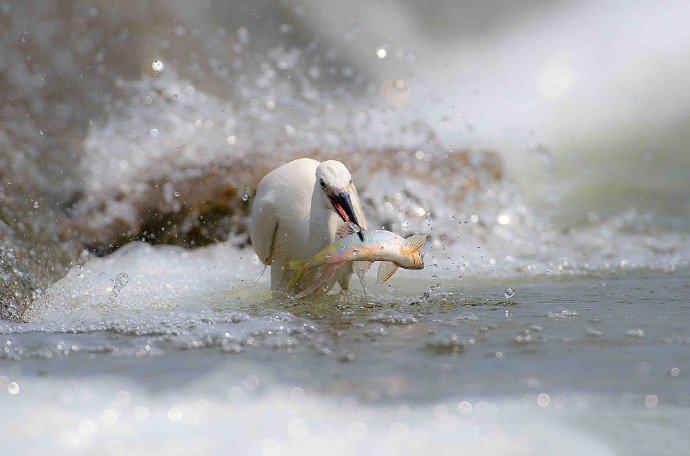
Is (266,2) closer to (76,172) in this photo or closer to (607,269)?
(76,172)

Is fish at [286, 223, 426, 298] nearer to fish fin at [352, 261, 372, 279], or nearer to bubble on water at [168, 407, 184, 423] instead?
fish fin at [352, 261, 372, 279]

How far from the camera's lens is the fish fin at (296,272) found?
151 inches

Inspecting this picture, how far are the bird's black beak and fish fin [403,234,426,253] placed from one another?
0.89ft

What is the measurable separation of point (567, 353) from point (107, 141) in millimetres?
5451

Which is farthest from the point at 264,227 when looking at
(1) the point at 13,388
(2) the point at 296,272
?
(1) the point at 13,388

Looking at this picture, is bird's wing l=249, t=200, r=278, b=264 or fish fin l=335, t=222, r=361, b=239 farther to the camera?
bird's wing l=249, t=200, r=278, b=264

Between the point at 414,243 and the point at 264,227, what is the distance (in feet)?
3.20

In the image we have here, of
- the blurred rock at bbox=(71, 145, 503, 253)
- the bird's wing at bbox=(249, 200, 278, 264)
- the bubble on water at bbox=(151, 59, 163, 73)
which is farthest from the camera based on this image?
the bubble on water at bbox=(151, 59, 163, 73)

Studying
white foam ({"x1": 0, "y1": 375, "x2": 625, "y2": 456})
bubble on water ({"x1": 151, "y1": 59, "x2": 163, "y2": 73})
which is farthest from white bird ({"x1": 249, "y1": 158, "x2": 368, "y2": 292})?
bubble on water ({"x1": 151, "y1": 59, "x2": 163, "y2": 73})

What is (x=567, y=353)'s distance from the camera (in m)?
2.97

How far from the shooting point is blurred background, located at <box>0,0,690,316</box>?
6.61m

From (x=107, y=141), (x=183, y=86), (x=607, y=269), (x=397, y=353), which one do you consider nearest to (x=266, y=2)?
(x=183, y=86)

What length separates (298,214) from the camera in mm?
4242

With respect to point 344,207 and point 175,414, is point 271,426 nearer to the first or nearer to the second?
point 175,414
